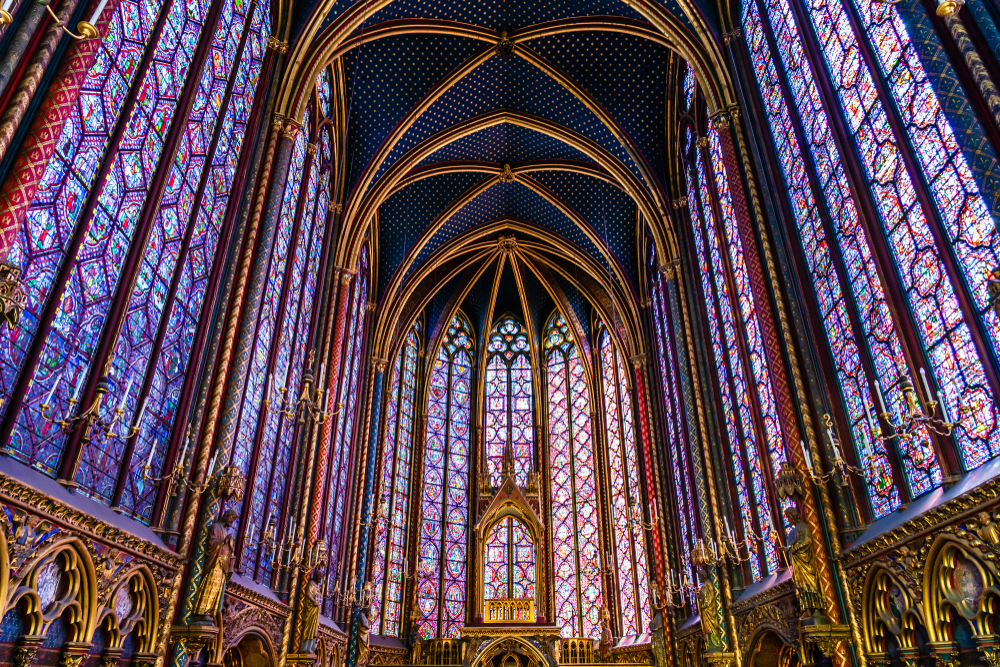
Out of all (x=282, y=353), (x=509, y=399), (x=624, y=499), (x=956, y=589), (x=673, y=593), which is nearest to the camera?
(x=956, y=589)

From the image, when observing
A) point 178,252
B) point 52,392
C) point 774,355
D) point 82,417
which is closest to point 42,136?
point 52,392

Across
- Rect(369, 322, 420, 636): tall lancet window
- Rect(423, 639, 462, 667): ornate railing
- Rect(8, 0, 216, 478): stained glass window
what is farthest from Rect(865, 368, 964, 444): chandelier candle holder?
Rect(369, 322, 420, 636): tall lancet window

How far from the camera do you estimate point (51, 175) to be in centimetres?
713

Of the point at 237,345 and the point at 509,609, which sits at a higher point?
the point at 237,345

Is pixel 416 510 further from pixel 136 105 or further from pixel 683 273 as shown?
pixel 136 105

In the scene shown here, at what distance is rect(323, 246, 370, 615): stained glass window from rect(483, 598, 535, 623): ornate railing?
5615mm

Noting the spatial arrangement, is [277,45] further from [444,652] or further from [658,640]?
[444,652]

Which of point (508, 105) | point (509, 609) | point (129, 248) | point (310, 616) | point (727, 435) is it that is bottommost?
point (310, 616)

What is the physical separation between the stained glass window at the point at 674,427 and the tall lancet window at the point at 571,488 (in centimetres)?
652

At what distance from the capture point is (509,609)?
21969mm

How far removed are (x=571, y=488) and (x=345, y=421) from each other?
10521 mm

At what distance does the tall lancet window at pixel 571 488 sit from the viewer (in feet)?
80.5

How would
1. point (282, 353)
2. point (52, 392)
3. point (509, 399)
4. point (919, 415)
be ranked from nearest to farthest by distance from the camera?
point (919, 415) → point (52, 392) → point (282, 353) → point (509, 399)

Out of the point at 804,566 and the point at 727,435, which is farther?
the point at 727,435
